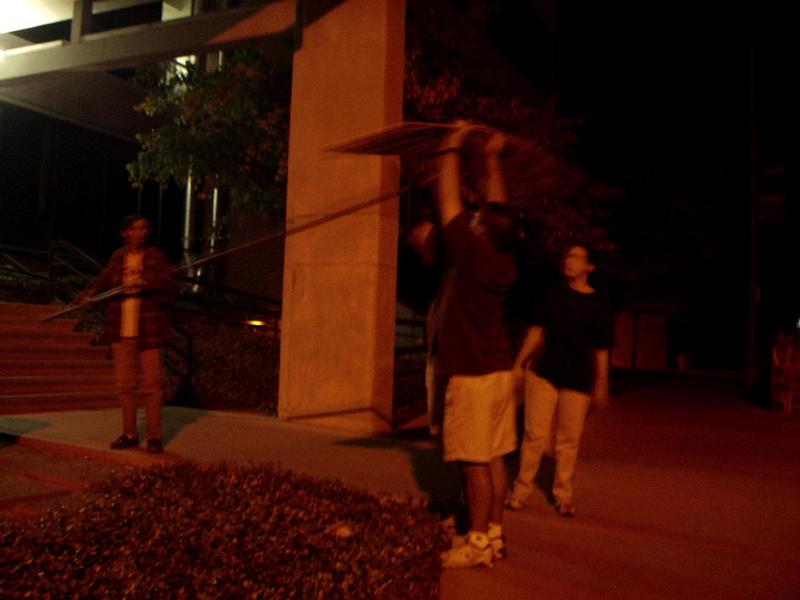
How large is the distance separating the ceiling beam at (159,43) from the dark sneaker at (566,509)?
6387mm

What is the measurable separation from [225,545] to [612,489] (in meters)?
3.30

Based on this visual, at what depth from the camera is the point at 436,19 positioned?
1059cm

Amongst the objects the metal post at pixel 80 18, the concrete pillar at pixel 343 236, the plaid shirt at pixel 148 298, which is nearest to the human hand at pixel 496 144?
the plaid shirt at pixel 148 298

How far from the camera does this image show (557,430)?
16.3ft

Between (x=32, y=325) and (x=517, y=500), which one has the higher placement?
(x=32, y=325)

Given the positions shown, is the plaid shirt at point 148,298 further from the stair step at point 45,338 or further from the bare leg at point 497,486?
the stair step at point 45,338

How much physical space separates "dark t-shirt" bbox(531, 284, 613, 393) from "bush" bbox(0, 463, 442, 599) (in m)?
1.46

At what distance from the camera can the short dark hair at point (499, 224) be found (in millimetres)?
3836

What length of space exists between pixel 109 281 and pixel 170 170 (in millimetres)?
7077

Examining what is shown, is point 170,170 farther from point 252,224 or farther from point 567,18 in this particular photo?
point 567,18

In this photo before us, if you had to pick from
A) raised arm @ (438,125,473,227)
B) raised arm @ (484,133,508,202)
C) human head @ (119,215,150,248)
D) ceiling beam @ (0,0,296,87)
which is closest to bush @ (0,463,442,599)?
raised arm @ (438,125,473,227)

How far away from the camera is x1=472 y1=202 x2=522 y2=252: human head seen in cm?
384

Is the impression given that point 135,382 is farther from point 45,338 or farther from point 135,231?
point 45,338

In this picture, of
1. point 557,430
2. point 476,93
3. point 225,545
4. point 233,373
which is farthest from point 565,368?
point 476,93
